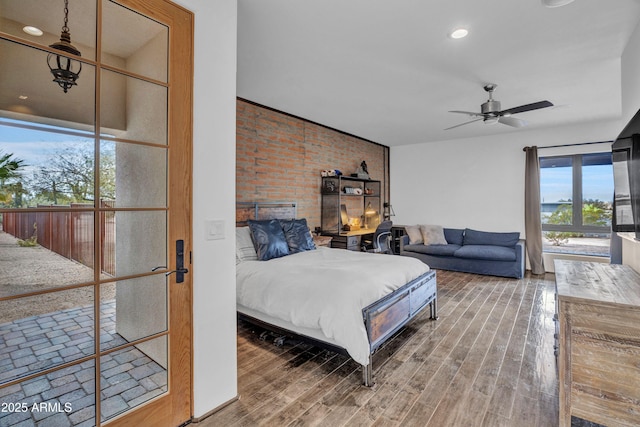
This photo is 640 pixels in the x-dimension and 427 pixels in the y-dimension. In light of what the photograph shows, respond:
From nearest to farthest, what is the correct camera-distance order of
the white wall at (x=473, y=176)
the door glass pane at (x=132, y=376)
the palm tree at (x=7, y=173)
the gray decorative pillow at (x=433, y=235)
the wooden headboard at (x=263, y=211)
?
1. the palm tree at (x=7, y=173)
2. the door glass pane at (x=132, y=376)
3. the wooden headboard at (x=263, y=211)
4. the white wall at (x=473, y=176)
5. the gray decorative pillow at (x=433, y=235)

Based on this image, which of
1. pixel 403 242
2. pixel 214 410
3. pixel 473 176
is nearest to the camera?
pixel 214 410

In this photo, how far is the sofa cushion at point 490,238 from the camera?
5.60m

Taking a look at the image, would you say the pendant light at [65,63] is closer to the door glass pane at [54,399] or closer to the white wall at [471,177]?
the door glass pane at [54,399]

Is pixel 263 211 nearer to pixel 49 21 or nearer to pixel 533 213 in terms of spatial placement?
pixel 49 21

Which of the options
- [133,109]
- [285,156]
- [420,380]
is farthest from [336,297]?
[285,156]

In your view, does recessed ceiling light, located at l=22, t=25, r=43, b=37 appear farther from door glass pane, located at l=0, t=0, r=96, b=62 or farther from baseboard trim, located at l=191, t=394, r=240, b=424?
baseboard trim, located at l=191, t=394, r=240, b=424

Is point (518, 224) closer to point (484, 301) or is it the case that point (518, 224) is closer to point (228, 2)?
point (484, 301)

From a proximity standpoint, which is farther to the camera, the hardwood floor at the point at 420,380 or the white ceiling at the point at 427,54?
the white ceiling at the point at 427,54

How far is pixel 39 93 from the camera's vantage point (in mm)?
1280

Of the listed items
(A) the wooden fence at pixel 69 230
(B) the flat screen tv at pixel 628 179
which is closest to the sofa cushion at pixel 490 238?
(B) the flat screen tv at pixel 628 179

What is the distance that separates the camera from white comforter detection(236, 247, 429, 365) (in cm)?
217

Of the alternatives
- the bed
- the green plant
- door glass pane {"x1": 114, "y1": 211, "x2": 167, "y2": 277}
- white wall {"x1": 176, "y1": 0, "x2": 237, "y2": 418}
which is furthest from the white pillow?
the green plant

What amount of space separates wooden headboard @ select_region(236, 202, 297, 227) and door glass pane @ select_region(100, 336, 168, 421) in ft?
7.78

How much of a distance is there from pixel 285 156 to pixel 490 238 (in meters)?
4.30
